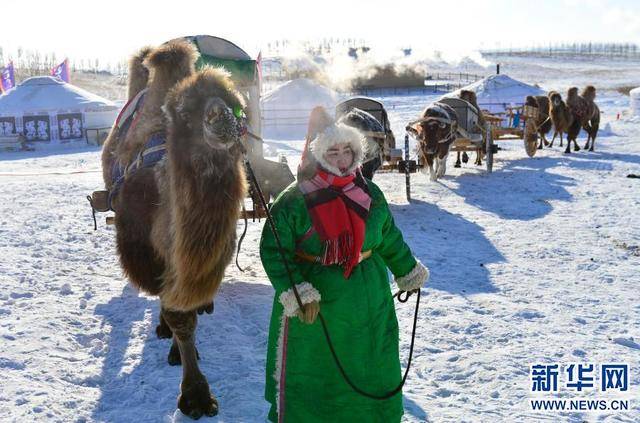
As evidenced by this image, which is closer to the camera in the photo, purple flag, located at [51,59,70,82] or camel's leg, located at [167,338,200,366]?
camel's leg, located at [167,338,200,366]

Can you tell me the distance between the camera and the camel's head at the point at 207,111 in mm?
3023

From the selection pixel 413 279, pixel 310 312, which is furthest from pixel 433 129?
pixel 310 312

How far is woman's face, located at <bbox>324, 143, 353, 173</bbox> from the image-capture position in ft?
9.54

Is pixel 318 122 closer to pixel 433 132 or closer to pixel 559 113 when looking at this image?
pixel 433 132

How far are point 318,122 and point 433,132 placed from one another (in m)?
8.61

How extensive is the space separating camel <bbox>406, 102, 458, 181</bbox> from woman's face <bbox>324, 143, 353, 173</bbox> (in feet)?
28.2

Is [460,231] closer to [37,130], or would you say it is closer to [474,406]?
[474,406]

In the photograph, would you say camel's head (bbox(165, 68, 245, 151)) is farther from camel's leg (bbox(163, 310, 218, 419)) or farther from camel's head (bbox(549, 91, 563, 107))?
camel's head (bbox(549, 91, 563, 107))

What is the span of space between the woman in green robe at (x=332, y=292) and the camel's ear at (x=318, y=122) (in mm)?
33

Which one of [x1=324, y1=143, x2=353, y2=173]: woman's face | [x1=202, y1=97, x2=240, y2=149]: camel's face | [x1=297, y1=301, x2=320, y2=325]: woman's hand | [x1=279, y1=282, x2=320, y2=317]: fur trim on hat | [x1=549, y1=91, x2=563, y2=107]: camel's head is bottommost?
[x1=297, y1=301, x2=320, y2=325]: woman's hand

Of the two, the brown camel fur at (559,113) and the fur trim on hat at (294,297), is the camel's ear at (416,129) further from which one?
the fur trim on hat at (294,297)

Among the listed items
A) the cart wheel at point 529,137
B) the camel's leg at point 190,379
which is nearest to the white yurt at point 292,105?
the cart wheel at point 529,137

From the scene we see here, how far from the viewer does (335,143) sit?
9.47 ft

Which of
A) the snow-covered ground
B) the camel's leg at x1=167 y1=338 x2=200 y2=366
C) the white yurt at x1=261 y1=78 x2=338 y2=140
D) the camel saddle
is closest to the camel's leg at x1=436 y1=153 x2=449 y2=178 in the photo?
the snow-covered ground
